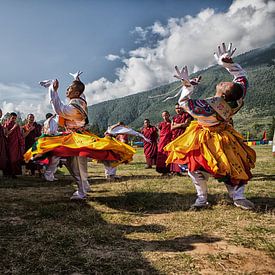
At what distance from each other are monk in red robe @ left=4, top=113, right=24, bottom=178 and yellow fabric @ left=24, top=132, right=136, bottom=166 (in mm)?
3857

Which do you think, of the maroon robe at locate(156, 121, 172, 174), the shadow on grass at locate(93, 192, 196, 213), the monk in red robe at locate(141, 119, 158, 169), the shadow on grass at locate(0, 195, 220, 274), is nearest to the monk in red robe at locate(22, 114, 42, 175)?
the maroon robe at locate(156, 121, 172, 174)

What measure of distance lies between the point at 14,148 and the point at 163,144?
14.5ft

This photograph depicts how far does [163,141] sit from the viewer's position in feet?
33.5

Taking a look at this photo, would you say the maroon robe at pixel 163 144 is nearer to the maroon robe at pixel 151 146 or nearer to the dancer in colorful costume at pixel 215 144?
the maroon robe at pixel 151 146

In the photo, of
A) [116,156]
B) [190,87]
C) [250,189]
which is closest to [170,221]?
[116,156]

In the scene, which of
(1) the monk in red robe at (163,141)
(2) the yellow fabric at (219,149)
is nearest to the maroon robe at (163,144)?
(1) the monk in red robe at (163,141)

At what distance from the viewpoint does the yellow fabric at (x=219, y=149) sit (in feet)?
14.4

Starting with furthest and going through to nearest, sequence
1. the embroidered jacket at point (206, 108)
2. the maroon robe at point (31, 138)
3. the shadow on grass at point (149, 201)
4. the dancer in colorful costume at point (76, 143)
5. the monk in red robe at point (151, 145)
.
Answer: the monk in red robe at point (151, 145)
the maroon robe at point (31, 138)
the dancer in colorful costume at point (76, 143)
the shadow on grass at point (149, 201)
the embroidered jacket at point (206, 108)

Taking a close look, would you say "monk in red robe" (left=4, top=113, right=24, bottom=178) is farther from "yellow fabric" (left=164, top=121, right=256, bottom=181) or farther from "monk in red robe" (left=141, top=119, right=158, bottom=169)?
"yellow fabric" (left=164, top=121, right=256, bottom=181)

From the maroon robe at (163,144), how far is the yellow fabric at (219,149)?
493 centimetres

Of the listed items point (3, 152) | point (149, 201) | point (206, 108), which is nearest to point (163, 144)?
point (3, 152)

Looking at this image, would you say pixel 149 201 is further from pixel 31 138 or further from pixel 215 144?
pixel 31 138

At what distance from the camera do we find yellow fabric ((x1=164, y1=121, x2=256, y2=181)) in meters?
4.38

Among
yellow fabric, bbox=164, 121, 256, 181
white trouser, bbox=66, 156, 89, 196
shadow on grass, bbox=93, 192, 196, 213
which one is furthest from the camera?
white trouser, bbox=66, 156, 89, 196
